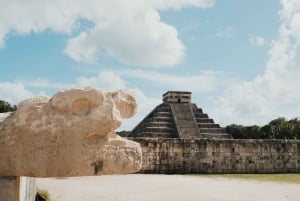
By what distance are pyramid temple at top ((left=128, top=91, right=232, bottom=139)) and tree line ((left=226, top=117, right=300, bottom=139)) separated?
16.3m

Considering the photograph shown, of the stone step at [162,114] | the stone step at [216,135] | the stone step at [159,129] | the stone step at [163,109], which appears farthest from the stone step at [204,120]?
the stone step at [159,129]

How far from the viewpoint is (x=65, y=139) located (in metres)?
2.75

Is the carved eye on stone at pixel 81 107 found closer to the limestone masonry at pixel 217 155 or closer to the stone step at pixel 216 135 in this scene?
the limestone masonry at pixel 217 155

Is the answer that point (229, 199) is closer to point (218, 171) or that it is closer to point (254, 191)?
point (254, 191)

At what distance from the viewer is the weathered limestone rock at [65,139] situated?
2.74 meters

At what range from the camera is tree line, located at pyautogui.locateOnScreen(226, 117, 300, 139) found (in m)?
53.9

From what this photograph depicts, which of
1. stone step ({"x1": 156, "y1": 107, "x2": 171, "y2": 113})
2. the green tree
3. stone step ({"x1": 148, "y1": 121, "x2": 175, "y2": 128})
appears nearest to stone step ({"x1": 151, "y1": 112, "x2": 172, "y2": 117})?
stone step ({"x1": 156, "y1": 107, "x2": 171, "y2": 113})

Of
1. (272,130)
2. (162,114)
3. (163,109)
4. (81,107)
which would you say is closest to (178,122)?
(162,114)

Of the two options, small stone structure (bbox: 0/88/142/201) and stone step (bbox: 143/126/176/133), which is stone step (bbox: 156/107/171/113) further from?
small stone structure (bbox: 0/88/142/201)

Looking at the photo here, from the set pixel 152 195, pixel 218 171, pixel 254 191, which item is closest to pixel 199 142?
pixel 218 171

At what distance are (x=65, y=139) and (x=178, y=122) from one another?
36146mm

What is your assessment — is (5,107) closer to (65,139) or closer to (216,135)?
(216,135)

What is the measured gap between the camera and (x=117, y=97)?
9.49ft

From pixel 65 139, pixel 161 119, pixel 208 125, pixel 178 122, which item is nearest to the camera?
pixel 65 139
